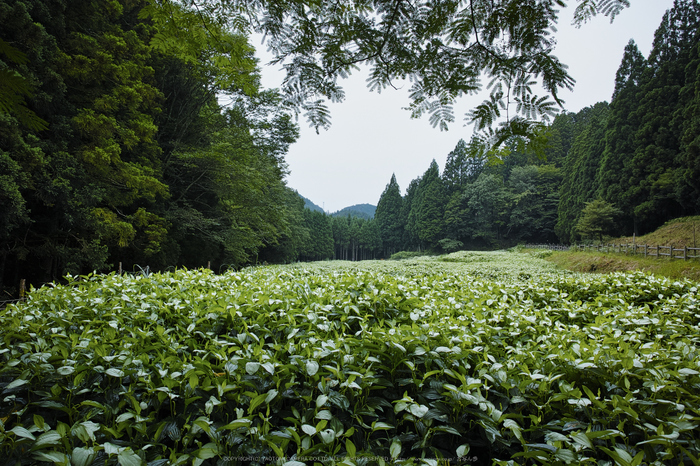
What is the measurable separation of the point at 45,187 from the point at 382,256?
4761cm

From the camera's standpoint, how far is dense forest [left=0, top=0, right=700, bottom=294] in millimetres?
2392

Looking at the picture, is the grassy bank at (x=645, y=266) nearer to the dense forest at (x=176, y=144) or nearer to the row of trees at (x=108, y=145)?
the dense forest at (x=176, y=144)

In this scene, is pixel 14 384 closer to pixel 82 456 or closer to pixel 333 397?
pixel 82 456

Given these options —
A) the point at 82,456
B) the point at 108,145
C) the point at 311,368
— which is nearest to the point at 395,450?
the point at 311,368

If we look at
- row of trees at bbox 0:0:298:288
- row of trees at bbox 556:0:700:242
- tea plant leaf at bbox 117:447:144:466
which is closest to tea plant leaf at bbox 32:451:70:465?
tea plant leaf at bbox 117:447:144:466

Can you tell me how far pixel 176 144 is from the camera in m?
12.8

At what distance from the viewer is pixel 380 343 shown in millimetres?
1632

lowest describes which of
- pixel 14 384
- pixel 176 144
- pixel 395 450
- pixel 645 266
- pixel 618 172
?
pixel 645 266

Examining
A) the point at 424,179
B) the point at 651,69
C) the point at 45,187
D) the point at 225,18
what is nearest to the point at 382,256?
the point at 424,179

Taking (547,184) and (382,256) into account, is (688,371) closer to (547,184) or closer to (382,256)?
(547,184)

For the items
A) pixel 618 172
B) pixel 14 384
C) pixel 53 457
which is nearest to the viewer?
pixel 53 457

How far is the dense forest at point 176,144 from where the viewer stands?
2.39m

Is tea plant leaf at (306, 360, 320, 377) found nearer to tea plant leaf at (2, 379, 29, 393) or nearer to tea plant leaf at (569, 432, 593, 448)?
tea plant leaf at (569, 432, 593, 448)

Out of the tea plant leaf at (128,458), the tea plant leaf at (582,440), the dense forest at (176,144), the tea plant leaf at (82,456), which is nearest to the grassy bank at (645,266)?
the dense forest at (176,144)
